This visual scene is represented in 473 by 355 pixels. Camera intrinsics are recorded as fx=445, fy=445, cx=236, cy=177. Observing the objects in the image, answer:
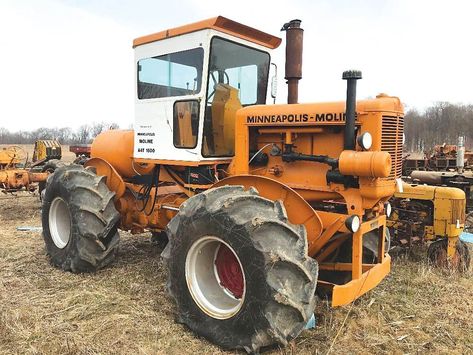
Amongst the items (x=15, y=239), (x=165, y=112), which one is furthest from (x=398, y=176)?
(x=15, y=239)

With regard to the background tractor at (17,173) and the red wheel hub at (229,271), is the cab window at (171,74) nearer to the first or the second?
the red wheel hub at (229,271)

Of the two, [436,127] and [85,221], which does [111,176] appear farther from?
[436,127]

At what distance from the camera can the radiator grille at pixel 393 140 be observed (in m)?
4.41

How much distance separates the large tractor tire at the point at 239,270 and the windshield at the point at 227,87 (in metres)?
1.36

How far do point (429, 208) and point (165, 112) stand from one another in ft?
15.3

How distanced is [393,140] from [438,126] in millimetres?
72284

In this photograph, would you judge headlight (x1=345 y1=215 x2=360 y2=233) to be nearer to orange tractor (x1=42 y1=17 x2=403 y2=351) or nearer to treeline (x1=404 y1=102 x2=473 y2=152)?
orange tractor (x1=42 y1=17 x2=403 y2=351)

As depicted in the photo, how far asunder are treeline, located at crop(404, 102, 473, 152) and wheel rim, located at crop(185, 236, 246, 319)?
6203 centimetres

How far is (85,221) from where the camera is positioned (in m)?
5.81

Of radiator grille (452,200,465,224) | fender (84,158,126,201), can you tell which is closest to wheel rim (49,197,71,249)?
fender (84,158,126,201)

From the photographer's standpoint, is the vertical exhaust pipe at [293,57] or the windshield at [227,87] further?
the windshield at [227,87]

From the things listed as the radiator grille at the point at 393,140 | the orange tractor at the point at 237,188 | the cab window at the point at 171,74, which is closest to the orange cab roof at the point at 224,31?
the orange tractor at the point at 237,188

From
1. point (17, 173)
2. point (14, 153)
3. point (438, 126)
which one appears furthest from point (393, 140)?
point (438, 126)

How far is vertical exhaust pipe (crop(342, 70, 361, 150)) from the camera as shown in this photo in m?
4.15
